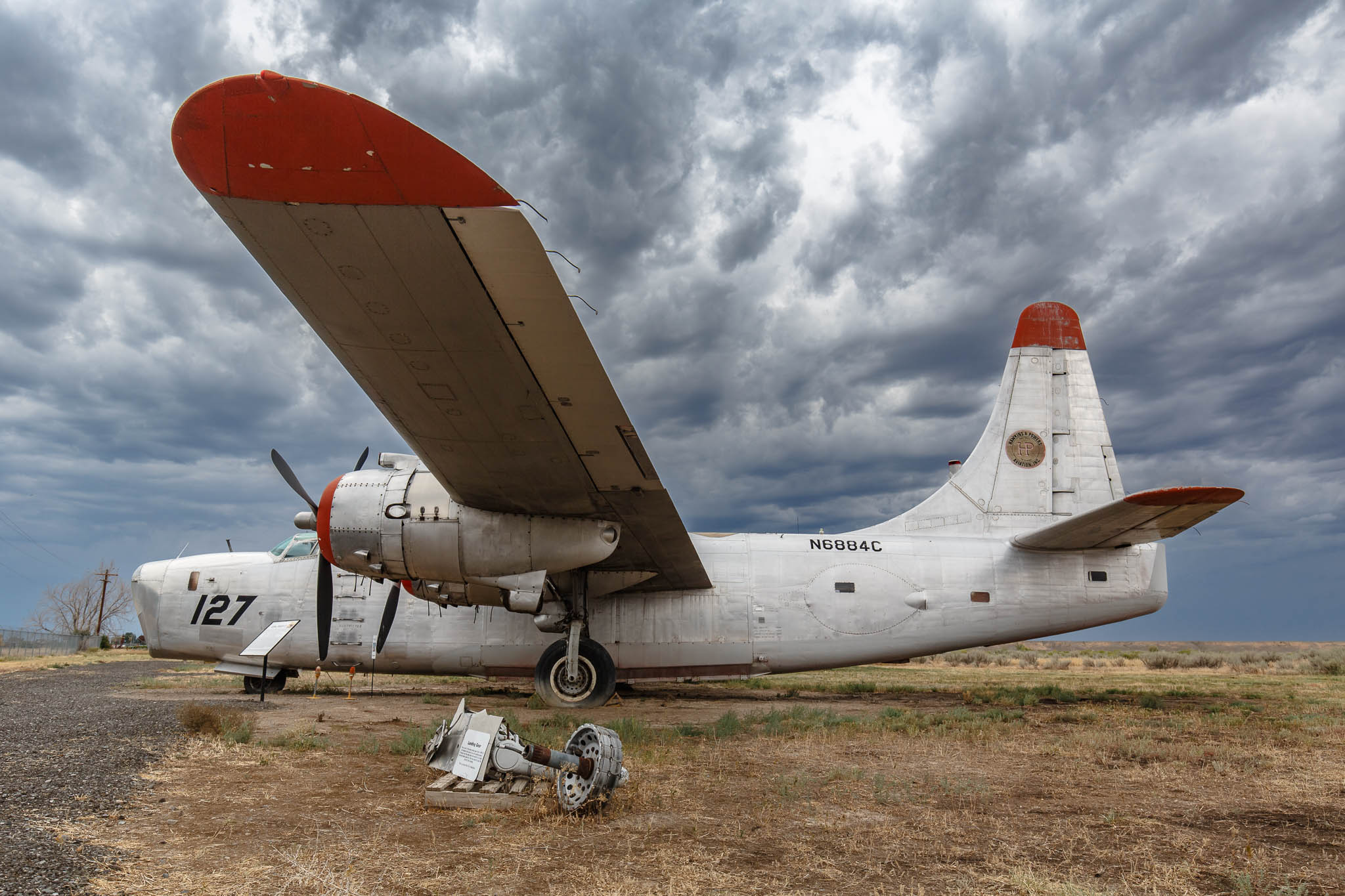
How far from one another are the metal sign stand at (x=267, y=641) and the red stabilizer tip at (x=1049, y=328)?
13998 millimetres

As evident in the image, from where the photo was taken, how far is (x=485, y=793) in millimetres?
5113

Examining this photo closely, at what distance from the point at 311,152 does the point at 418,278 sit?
3.91ft

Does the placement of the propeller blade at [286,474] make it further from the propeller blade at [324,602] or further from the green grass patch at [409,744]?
the green grass patch at [409,744]

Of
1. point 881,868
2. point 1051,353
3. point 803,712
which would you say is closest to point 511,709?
point 803,712

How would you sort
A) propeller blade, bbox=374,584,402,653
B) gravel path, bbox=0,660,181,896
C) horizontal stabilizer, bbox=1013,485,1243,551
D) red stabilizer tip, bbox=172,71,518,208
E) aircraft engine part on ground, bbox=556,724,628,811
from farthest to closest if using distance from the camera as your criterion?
1. propeller blade, bbox=374,584,402,653
2. horizontal stabilizer, bbox=1013,485,1243,551
3. aircraft engine part on ground, bbox=556,724,628,811
4. red stabilizer tip, bbox=172,71,518,208
5. gravel path, bbox=0,660,181,896

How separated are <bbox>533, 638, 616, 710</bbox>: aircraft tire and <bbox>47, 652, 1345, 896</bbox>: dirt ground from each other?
1.30 m

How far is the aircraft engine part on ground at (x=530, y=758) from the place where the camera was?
477 cm

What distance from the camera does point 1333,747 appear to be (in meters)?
7.41

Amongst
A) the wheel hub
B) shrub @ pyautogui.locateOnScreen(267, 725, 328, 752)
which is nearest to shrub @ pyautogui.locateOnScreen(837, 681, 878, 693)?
the wheel hub

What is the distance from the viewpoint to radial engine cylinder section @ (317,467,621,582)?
946 centimetres

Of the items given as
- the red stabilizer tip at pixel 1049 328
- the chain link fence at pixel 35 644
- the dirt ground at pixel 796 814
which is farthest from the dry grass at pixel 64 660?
the red stabilizer tip at pixel 1049 328

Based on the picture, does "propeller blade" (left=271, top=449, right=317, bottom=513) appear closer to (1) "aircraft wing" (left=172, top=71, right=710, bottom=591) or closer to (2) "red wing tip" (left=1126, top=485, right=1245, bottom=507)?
(1) "aircraft wing" (left=172, top=71, right=710, bottom=591)

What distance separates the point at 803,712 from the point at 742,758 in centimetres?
365

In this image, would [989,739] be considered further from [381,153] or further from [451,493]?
[381,153]
